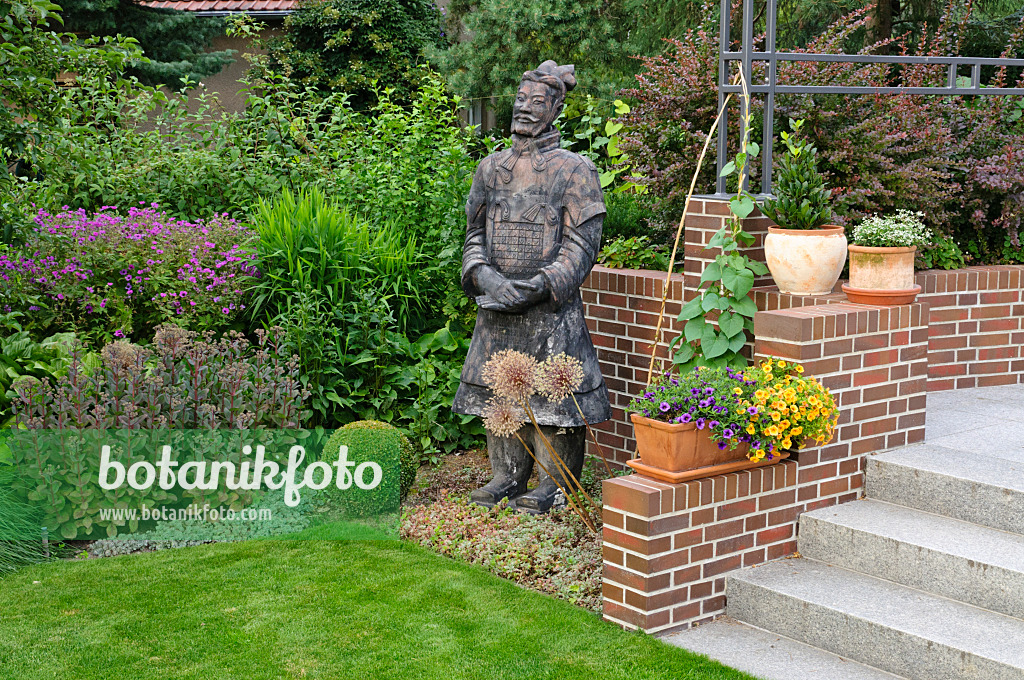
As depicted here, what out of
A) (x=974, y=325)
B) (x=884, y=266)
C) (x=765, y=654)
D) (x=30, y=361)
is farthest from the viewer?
(x=974, y=325)

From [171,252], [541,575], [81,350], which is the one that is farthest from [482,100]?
[541,575]

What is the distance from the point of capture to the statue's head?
561 centimetres

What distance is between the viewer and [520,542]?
541 cm

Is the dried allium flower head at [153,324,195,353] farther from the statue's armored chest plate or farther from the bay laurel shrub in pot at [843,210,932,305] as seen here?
the bay laurel shrub in pot at [843,210,932,305]

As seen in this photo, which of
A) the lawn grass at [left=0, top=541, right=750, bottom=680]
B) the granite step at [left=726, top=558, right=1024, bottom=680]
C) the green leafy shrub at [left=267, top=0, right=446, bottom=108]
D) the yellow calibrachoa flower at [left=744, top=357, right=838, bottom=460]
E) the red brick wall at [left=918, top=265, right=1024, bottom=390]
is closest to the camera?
the granite step at [left=726, top=558, right=1024, bottom=680]

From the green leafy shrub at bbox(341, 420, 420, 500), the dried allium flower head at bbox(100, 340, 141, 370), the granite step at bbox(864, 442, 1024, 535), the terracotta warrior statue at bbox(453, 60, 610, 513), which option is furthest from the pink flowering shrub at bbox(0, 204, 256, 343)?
the granite step at bbox(864, 442, 1024, 535)

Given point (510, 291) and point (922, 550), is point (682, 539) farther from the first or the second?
point (510, 291)

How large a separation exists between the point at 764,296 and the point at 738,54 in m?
1.31

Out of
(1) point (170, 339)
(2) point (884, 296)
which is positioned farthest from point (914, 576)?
(1) point (170, 339)

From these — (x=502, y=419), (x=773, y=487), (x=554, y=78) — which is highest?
(x=554, y=78)

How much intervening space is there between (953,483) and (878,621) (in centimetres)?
97

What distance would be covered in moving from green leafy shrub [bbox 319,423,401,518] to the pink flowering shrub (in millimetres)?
1600

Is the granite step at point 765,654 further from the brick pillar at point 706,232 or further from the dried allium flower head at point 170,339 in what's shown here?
the dried allium flower head at point 170,339

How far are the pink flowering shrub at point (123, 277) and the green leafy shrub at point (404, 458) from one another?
1507 mm
